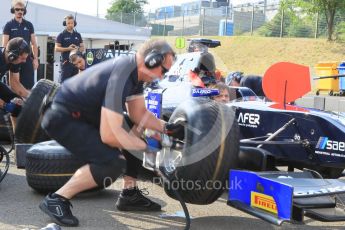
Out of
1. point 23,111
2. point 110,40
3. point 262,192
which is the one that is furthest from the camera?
point 110,40

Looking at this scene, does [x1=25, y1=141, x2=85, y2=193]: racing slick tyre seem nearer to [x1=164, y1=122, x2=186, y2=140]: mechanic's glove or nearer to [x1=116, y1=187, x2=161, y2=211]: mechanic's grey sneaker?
[x1=116, y1=187, x2=161, y2=211]: mechanic's grey sneaker

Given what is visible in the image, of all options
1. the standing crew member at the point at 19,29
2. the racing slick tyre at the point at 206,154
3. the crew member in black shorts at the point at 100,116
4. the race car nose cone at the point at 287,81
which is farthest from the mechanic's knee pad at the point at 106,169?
the standing crew member at the point at 19,29

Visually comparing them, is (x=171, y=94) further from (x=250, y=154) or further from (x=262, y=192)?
(x=262, y=192)

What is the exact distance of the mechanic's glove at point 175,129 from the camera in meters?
4.20

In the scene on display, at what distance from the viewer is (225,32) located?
1783 inches

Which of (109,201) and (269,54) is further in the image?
(269,54)

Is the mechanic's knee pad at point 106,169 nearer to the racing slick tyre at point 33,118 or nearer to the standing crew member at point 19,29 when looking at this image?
the racing slick tyre at point 33,118

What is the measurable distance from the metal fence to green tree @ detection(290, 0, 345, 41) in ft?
1.84

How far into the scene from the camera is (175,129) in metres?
4.23

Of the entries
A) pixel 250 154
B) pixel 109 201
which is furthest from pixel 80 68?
pixel 250 154

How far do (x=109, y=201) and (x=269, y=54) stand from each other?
2908 centimetres

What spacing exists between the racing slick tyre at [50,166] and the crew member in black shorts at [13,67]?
1.24m

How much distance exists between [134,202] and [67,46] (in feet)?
17.6

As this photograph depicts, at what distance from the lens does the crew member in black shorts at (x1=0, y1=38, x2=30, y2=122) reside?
564 centimetres
